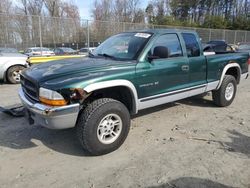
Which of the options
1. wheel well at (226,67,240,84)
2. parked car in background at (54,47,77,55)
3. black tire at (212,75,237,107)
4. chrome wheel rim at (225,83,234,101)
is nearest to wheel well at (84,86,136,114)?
black tire at (212,75,237,107)

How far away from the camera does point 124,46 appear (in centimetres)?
481

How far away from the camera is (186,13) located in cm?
5866

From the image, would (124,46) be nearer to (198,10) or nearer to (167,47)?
(167,47)

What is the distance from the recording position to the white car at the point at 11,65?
30.5ft

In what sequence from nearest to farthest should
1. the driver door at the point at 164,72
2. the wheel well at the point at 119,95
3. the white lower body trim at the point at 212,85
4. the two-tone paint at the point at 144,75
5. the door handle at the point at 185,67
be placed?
the two-tone paint at the point at 144,75 → the wheel well at the point at 119,95 → the driver door at the point at 164,72 → the door handle at the point at 185,67 → the white lower body trim at the point at 212,85

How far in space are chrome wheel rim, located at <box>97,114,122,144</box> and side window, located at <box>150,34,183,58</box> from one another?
4.35ft

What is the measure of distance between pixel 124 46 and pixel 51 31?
10963 millimetres

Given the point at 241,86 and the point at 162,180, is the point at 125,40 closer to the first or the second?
the point at 162,180

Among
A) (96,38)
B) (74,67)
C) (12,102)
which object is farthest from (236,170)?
(96,38)

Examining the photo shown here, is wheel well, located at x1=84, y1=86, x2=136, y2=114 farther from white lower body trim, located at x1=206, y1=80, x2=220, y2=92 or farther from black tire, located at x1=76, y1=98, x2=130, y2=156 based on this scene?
white lower body trim, located at x1=206, y1=80, x2=220, y2=92

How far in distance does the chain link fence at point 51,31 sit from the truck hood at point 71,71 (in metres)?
10.3

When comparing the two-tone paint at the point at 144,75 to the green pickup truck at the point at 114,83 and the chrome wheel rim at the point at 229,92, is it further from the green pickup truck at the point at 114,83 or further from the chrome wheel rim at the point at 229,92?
the chrome wheel rim at the point at 229,92

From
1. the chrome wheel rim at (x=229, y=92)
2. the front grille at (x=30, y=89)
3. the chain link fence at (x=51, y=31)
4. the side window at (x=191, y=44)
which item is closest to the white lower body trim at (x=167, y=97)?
the side window at (x=191, y=44)

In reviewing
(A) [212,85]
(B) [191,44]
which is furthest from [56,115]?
(A) [212,85]
